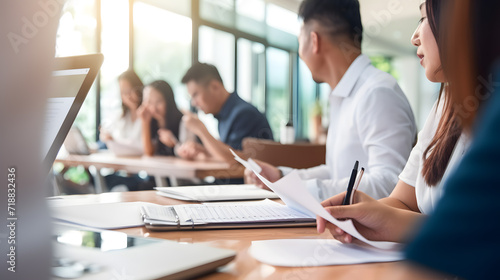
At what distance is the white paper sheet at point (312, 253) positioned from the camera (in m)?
0.68

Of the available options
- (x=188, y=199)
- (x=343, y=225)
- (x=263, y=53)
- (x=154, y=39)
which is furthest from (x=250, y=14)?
(x=343, y=225)

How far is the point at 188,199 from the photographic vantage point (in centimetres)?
132

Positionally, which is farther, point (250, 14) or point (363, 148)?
point (250, 14)

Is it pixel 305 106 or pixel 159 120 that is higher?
pixel 305 106

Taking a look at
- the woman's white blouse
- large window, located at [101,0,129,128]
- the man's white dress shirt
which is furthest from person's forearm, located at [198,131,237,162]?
large window, located at [101,0,129,128]

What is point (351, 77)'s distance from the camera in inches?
74.9

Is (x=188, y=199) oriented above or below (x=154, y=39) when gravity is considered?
below

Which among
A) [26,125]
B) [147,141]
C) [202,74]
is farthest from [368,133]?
[147,141]

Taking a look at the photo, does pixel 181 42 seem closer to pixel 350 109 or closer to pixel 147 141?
pixel 147 141

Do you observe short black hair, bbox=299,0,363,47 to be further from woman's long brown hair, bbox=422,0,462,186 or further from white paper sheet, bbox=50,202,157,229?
white paper sheet, bbox=50,202,157,229

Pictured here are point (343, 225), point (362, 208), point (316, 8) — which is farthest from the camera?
point (316, 8)

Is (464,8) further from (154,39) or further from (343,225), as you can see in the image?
(154,39)

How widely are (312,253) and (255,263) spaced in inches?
4.4

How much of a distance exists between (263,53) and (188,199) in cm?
759
